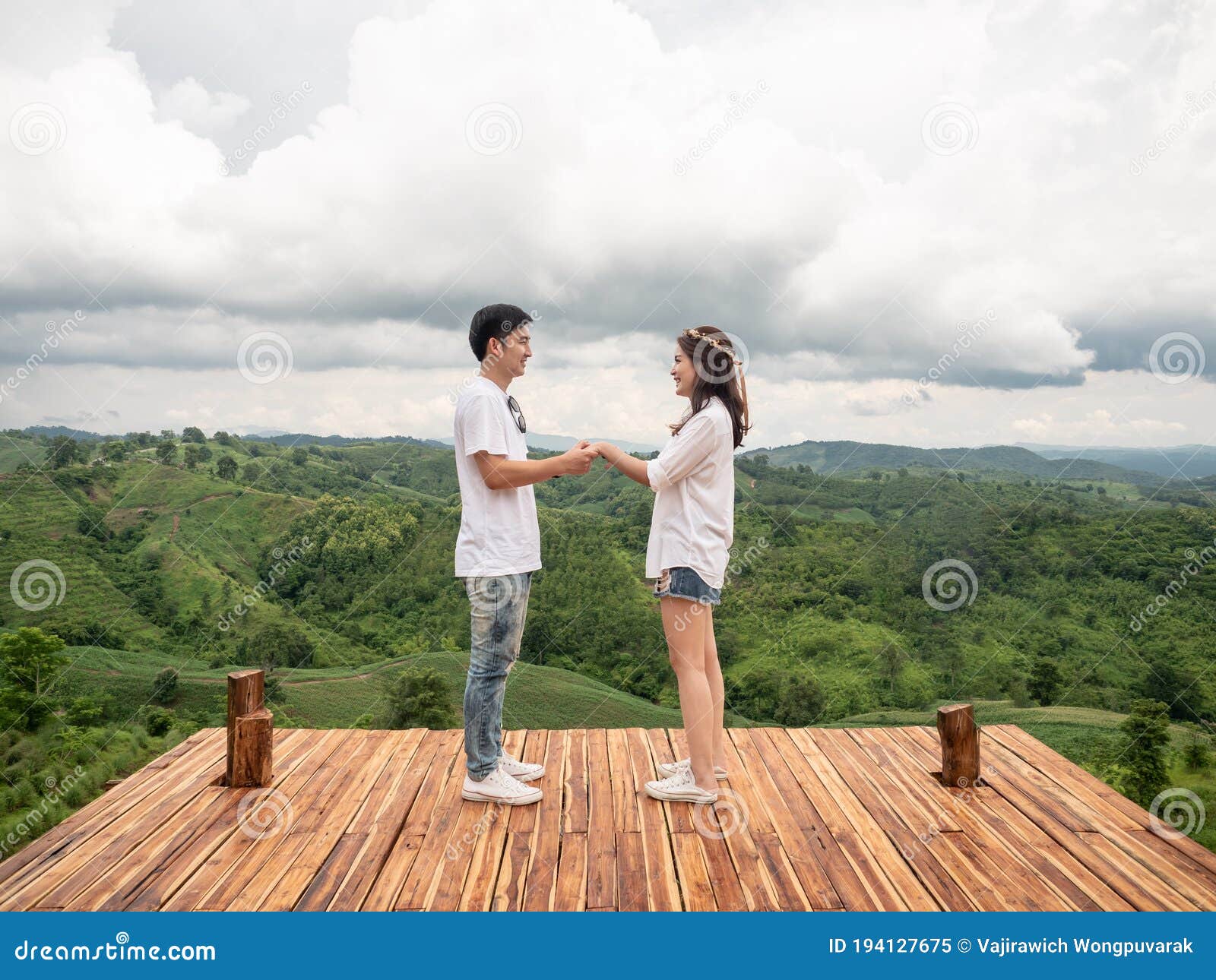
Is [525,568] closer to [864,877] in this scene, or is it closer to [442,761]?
Answer: [442,761]

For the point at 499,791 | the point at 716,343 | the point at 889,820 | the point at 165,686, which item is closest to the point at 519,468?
the point at 716,343

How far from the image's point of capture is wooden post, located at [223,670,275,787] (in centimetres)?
332

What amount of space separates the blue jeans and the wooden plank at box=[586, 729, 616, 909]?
0.49 m

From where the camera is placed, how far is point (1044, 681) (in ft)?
34.8

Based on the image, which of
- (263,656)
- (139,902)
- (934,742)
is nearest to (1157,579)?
(934,742)

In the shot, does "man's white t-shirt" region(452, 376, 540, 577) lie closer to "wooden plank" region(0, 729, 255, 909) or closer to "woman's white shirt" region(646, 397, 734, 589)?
"woman's white shirt" region(646, 397, 734, 589)

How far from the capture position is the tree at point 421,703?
5.84 metres

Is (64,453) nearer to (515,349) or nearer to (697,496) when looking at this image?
(515,349)

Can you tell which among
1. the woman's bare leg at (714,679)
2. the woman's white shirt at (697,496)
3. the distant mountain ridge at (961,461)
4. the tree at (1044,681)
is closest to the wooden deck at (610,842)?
the woman's bare leg at (714,679)

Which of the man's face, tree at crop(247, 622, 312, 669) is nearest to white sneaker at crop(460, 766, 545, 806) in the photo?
the man's face

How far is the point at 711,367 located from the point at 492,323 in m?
0.81

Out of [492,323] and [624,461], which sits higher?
[492,323]

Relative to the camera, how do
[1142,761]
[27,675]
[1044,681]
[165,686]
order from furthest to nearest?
[1044,681], [165,686], [27,675], [1142,761]

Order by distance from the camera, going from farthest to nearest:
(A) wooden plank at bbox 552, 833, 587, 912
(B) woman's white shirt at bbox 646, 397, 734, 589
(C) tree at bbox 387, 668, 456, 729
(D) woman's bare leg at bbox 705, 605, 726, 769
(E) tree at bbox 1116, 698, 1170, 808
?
(E) tree at bbox 1116, 698, 1170, 808
(C) tree at bbox 387, 668, 456, 729
(D) woman's bare leg at bbox 705, 605, 726, 769
(B) woman's white shirt at bbox 646, 397, 734, 589
(A) wooden plank at bbox 552, 833, 587, 912
